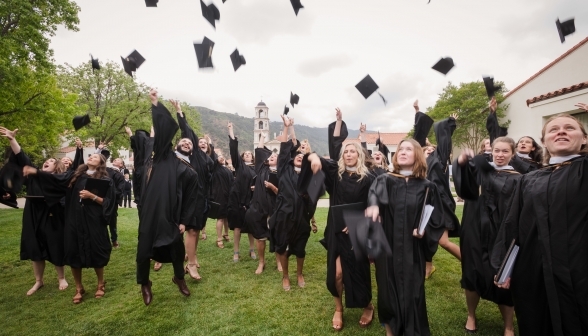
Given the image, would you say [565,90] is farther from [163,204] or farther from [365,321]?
[163,204]

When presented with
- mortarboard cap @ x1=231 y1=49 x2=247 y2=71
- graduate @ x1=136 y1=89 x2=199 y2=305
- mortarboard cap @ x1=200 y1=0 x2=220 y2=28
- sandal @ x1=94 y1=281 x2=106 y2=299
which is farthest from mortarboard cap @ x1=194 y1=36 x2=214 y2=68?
sandal @ x1=94 y1=281 x2=106 y2=299

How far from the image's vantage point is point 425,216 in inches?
114

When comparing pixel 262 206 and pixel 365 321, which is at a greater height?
pixel 262 206

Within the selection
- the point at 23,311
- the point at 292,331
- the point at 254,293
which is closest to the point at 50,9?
the point at 23,311

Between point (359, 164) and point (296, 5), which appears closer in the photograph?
point (359, 164)

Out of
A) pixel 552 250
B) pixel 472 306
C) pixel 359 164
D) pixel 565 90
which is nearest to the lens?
pixel 552 250

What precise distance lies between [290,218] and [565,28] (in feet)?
19.0

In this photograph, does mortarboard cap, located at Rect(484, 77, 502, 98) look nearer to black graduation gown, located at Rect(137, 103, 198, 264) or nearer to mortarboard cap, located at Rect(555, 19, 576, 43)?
mortarboard cap, located at Rect(555, 19, 576, 43)

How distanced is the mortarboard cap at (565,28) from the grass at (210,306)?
4.58 metres

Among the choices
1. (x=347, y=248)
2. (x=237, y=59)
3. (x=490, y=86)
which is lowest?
(x=347, y=248)

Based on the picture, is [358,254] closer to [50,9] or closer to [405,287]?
[405,287]

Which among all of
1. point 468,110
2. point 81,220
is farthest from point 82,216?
point 468,110

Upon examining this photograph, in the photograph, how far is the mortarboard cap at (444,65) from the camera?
5.54m

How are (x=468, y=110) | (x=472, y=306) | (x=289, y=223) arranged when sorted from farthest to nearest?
(x=468, y=110) → (x=289, y=223) → (x=472, y=306)
